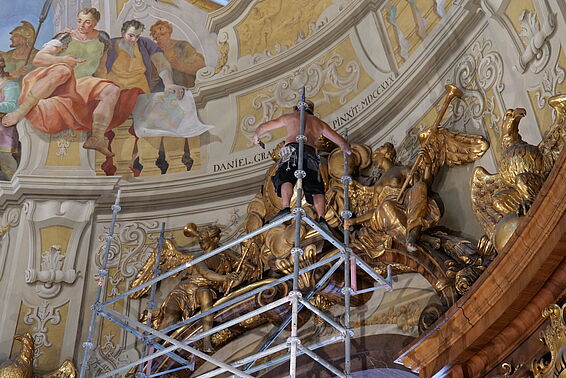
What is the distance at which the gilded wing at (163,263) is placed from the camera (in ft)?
30.2

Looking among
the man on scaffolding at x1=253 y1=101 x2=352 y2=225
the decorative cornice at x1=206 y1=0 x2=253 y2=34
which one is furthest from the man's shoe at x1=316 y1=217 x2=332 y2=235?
the decorative cornice at x1=206 y1=0 x2=253 y2=34

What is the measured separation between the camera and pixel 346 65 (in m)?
9.48

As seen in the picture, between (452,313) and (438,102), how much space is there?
8.29 ft

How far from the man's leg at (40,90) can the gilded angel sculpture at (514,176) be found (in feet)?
→ 19.7

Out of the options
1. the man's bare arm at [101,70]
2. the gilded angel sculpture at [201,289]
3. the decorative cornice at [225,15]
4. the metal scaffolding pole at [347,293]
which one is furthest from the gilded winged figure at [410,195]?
the man's bare arm at [101,70]

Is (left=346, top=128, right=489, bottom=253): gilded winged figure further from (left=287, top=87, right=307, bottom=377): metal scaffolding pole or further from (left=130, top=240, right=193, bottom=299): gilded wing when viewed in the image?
(left=130, top=240, right=193, bottom=299): gilded wing

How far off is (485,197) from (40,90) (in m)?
6.15

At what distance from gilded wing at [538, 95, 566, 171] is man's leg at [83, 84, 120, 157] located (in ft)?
19.2

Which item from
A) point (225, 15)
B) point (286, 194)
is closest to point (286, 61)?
point (225, 15)

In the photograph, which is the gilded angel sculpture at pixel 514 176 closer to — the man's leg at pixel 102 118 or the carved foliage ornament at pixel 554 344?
the carved foliage ornament at pixel 554 344

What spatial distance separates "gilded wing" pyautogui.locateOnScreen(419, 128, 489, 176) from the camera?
7166 mm

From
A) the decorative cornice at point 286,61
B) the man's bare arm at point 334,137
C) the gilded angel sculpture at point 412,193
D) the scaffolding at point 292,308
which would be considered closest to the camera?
the scaffolding at point 292,308

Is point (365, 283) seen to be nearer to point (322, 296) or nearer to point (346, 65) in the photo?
point (322, 296)

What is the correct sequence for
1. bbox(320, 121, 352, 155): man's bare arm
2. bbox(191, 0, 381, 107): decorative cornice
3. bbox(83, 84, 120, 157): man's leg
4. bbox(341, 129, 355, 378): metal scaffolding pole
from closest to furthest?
1. bbox(341, 129, 355, 378): metal scaffolding pole
2. bbox(320, 121, 352, 155): man's bare arm
3. bbox(191, 0, 381, 107): decorative cornice
4. bbox(83, 84, 120, 157): man's leg
